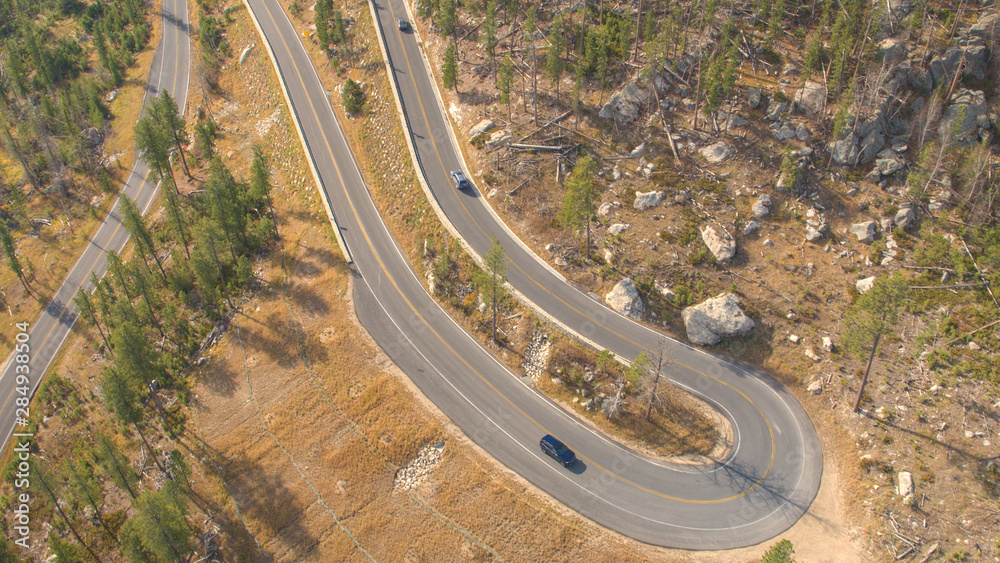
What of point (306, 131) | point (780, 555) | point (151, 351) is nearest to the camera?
point (780, 555)

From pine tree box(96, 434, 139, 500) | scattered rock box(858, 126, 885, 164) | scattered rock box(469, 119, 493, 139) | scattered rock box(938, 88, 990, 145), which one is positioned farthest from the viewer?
scattered rock box(469, 119, 493, 139)

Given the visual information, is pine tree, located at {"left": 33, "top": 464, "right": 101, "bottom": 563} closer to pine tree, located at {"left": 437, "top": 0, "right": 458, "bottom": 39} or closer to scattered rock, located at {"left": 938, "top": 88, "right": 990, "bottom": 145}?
pine tree, located at {"left": 437, "top": 0, "right": 458, "bottom": 39}

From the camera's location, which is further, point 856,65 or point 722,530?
point 856,65

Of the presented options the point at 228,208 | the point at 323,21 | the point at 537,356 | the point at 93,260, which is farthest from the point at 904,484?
the point at 93,260

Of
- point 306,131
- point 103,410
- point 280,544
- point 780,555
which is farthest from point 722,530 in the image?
point 306,131

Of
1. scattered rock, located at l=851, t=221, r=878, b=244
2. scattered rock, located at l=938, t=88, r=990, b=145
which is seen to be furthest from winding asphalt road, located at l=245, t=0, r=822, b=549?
scattered rock, located at l=938, t=88, r=990, b=145

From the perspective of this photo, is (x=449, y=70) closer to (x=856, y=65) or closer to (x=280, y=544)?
(x=856, y=65)

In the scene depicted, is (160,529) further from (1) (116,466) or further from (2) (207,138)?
(2) (207,138)

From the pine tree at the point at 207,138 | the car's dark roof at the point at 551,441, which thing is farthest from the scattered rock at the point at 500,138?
the pine tree at the point at 207,138
